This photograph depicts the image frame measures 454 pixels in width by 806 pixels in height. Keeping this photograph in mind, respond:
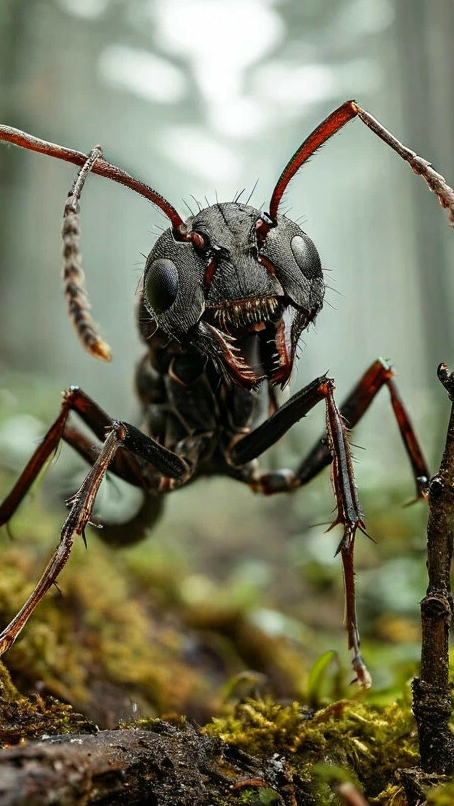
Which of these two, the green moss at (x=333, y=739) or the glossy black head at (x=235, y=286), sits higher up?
the glossy black head at (x=235, y=286)

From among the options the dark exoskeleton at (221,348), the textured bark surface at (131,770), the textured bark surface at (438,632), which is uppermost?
the dark exoskeleton at (221,348)

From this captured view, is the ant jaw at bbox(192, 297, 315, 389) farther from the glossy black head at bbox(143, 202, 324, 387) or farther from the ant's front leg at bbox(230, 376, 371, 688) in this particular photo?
the ant's front leg at bbox(230, 376, 371, 688)

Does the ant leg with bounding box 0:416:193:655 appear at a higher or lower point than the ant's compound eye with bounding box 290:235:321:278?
lower

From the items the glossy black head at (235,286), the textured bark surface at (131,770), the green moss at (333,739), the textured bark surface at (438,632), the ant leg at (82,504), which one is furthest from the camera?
the glossy black head at (235,286)

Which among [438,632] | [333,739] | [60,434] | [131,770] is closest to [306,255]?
[60,434]

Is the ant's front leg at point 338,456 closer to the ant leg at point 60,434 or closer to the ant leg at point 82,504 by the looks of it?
the ant leg at point 82,504

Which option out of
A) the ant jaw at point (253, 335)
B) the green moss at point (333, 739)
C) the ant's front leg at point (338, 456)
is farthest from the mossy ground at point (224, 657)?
the ant jaw at point (253, 335)

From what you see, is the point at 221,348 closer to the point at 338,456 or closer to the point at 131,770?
the point at 338,456

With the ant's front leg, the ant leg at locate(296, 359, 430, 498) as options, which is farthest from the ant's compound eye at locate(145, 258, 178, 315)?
→ the ant leg at locate(296, 359, 430, 498)
